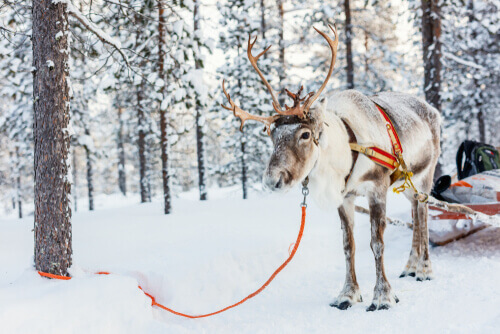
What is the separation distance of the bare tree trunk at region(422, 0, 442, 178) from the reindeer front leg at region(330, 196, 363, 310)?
686 cm

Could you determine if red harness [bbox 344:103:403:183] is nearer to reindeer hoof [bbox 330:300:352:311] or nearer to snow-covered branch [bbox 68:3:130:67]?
reindeer hoof [bbox 330:300:352:311]

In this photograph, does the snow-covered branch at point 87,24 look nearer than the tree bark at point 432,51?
Yes

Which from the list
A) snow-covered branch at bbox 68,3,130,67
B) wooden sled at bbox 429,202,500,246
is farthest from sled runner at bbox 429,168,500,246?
snow-covered branch at bbox 68,3,130,67

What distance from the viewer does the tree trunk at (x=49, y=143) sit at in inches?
155

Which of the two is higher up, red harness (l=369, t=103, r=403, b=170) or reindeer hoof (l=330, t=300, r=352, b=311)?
red harness (l=369, t=103, r=403, b=170)

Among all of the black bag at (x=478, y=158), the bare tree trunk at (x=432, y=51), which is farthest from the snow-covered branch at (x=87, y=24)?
the bare tree trunk at (x=432, y=51)

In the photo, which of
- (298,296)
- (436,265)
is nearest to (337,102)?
(298,296)

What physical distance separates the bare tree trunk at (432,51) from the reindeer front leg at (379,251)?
6.92 m

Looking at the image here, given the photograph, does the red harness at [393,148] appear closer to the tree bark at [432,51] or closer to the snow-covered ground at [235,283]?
the snow-covered ground at [235,283]

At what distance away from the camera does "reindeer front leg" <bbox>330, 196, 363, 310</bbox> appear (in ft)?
12.5

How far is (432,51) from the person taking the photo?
9719 millimetres

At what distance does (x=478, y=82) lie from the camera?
17359 millimetres

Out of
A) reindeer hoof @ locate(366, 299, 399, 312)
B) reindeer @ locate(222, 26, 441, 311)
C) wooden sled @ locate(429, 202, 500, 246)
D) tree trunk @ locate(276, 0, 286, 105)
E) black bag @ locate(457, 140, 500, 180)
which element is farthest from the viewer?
tree trunk @ locate(276, 0, 286, 105)

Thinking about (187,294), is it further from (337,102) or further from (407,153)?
(407,153)
